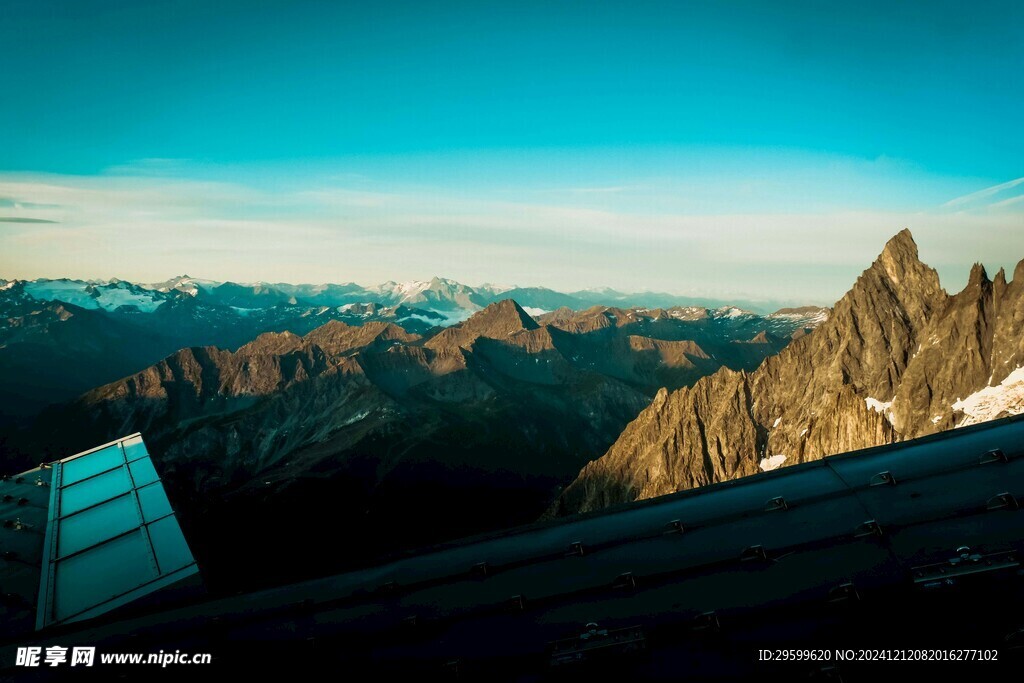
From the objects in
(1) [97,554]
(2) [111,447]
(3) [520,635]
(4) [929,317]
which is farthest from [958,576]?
(4) [929,317]

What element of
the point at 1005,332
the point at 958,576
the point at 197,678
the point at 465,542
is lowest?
the point at 197,678

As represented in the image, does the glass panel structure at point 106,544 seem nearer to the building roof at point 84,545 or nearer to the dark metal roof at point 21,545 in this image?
the building roof at point 84,545

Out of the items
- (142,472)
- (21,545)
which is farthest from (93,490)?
(21,545)

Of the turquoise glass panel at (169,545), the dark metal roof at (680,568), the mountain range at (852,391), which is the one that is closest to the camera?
the dark metal roof at (680,568)

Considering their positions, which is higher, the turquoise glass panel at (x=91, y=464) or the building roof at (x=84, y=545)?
the turquoise glass panel at (x=91, y=464)

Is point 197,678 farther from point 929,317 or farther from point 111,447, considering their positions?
→ point 929,317

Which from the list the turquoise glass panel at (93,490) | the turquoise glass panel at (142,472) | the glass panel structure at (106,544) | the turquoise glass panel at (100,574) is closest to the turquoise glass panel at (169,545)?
the glass panel structure at (106,544)

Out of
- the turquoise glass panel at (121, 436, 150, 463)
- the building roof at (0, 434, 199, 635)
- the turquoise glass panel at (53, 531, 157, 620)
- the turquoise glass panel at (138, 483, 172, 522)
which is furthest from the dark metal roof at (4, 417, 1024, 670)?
the turquoise glass panel at (121, 436, 150, 463)
